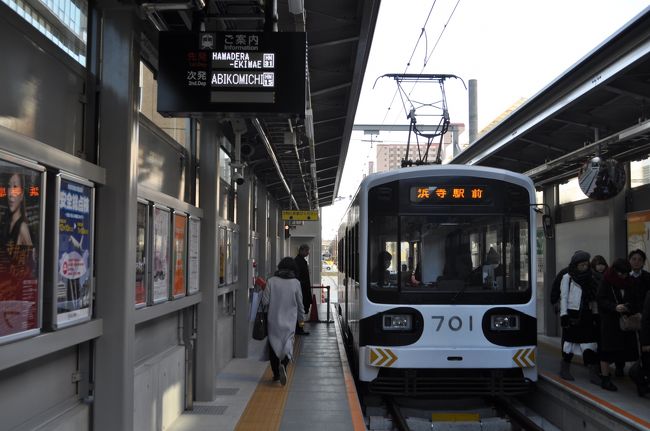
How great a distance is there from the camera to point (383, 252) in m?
7.95

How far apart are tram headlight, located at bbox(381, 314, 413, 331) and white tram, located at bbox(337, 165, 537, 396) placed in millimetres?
12

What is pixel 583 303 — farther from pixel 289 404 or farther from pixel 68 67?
pixel 68 67

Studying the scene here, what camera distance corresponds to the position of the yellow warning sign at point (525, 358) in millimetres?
7668

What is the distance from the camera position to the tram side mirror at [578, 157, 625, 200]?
8.86 m

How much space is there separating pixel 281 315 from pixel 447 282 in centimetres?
230

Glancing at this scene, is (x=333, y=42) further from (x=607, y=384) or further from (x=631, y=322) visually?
(x=607, y=384)

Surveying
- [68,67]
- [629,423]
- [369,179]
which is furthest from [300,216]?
[68,67]

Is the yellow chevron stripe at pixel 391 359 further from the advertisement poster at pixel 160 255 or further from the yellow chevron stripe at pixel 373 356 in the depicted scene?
the advertisement poster at pixel 160 255

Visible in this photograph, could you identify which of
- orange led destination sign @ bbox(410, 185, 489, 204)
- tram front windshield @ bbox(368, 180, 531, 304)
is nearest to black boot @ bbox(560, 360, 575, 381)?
tram front windshield @ bbox(368, 180, 531, 304)

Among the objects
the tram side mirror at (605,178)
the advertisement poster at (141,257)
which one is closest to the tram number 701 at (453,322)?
the tram side mirror at (605,178)

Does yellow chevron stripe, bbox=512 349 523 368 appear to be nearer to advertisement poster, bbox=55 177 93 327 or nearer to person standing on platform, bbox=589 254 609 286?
person standing on platform, bbox=589 254 609 286

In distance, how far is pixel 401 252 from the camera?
25.6ft

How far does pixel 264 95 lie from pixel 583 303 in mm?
5621

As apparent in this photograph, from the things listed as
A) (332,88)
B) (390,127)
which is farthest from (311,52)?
(390,127)
